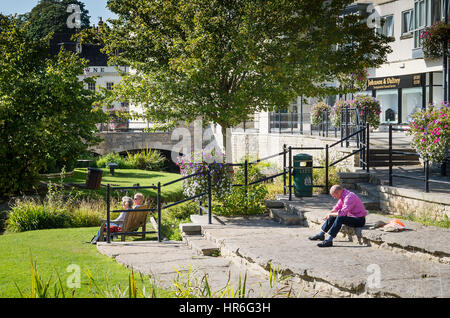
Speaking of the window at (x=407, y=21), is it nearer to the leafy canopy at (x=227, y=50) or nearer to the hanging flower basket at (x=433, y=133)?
the leafy canopy at (x=227, y=50)

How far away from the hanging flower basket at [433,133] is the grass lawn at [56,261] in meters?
6.78

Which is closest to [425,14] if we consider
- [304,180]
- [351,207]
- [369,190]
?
[369,190]

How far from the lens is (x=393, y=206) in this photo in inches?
446

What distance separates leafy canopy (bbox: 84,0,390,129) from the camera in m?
15.9

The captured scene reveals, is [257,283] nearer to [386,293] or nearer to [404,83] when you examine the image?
[386,293]

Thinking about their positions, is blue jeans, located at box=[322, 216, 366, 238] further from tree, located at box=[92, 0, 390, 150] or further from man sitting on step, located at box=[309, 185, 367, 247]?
tree, located at box=[92, 0, 390, 150]

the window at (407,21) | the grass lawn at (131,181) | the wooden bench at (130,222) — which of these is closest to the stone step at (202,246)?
the wooden bench at (130,222)

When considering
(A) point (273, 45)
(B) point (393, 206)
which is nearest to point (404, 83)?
(A) point (273, 45)

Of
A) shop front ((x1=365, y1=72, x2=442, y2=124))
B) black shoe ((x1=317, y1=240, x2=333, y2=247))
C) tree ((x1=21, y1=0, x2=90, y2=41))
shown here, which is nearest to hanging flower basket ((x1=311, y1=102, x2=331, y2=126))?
shop front ((x1=365, y1=72, x2=442, y2=124))

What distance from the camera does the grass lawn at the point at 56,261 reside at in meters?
6.95

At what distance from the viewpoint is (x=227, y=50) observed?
16.8 meters

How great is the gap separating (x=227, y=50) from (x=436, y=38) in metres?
8.36

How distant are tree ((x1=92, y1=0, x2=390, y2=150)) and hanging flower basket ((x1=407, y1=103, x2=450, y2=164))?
4757 millimetres

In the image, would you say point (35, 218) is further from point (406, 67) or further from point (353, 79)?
point (406, 67)
